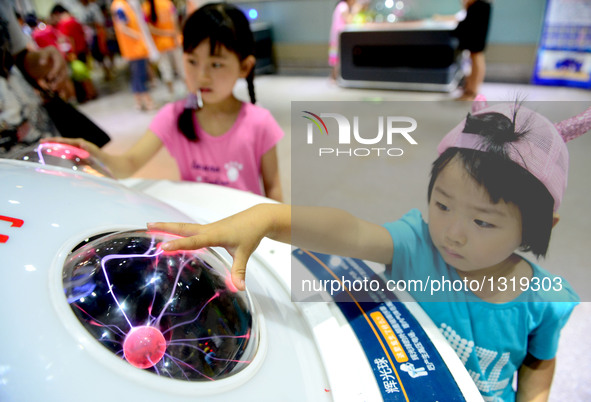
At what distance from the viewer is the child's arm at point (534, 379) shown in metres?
0.60

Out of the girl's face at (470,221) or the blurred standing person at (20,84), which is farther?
the blurred standing person at (20,84)

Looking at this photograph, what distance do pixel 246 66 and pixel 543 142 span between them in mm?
830

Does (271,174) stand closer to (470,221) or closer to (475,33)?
(470,221)

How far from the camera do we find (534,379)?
2.02 ft

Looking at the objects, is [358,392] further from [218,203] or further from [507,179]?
[218,203]

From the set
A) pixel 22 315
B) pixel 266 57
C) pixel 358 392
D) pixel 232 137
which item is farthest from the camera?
pixel 266 57

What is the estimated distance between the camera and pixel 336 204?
535 millimetres

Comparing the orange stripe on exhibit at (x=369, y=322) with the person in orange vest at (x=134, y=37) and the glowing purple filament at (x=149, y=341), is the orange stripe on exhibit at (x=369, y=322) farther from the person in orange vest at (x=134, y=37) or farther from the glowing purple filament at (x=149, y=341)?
the person in orange vest at (x=134, y=37)

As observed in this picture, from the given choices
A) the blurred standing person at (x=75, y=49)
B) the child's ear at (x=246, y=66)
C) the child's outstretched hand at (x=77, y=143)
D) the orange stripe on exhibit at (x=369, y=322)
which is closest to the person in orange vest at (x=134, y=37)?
the blurred standing person at (x=75, y=49)

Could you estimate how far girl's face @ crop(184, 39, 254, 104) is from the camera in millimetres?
910

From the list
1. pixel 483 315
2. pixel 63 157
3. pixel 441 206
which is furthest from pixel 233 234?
pixel 63 157

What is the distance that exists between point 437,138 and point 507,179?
9cm

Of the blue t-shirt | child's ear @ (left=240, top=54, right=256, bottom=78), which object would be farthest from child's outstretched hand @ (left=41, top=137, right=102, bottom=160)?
the blue t-shirt

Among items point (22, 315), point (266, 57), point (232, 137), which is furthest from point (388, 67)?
point (22, 315)
